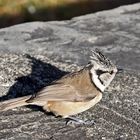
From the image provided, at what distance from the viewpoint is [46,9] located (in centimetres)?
1219

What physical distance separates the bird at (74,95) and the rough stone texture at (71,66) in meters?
0.15

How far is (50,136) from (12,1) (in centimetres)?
628

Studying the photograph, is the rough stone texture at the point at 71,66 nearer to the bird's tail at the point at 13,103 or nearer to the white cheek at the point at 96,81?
the bird's tail at the point at 13,103

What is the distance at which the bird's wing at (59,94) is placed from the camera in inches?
250

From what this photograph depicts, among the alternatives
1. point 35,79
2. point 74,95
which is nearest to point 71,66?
point 35,79

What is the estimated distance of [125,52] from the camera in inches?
316

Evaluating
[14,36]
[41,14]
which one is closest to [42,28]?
[14,36]

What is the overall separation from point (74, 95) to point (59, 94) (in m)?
0.13

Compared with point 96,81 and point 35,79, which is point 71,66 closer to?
point 35,79

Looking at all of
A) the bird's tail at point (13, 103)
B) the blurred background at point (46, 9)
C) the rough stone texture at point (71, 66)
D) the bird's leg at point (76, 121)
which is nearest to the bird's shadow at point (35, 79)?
the rough stone texture at point (71, 66)

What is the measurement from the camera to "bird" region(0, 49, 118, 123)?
634 cm

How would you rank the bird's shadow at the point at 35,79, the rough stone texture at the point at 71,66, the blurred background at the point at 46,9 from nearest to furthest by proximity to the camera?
the rough stone texture at the point at 71,66 < the bird's shadow at the point at 35,79 < the blurred background at the point at 46,9

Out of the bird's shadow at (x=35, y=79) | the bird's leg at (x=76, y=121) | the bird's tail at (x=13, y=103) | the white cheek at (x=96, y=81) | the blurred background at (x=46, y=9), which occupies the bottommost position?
the blurred background at (x=46, y=9)

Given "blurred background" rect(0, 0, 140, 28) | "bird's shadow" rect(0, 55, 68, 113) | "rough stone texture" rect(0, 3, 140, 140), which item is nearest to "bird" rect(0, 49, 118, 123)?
"rough stone texture" rect(0, 3, 140, 140)
